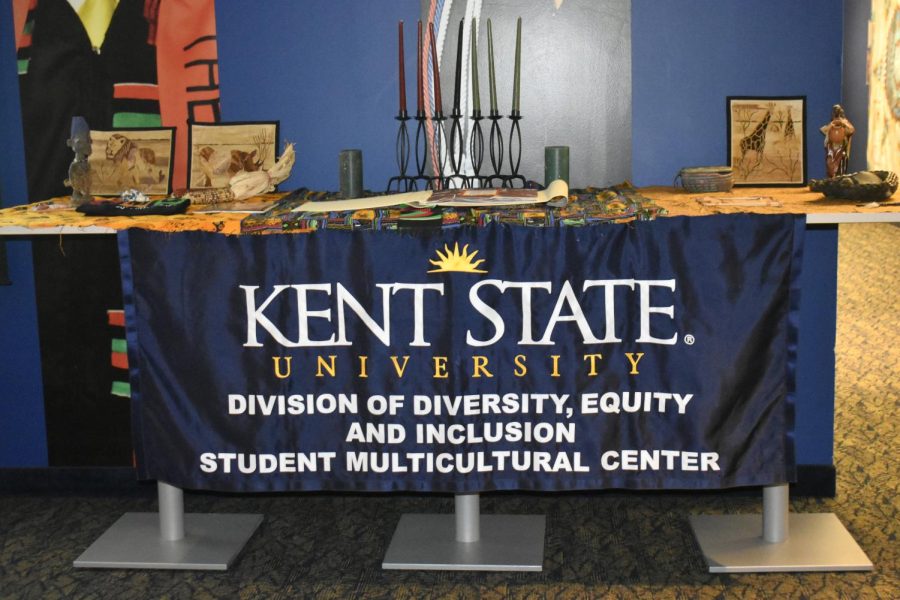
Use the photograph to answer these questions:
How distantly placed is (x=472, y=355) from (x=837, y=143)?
105 cm

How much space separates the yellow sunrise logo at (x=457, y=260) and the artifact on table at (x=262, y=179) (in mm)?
590

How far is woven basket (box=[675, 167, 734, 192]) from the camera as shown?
269 centimetres

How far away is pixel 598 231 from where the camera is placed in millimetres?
2369

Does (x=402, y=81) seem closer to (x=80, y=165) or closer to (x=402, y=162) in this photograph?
(x=402, y=162)

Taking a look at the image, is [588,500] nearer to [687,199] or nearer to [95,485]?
[687,199]

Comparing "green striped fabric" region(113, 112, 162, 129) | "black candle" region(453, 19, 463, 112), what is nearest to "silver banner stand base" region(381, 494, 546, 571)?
"black candle" region(453, 19, 463, 112)

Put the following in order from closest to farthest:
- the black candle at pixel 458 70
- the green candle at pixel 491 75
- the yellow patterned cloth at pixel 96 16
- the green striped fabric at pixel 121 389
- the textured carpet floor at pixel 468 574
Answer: the textured carpet floor at pixel 468 574
the green candle at pixel 491 75
the black candle at pixel 458 70
the yellow patterned cloth at pixel 96 16
the green striped fabric at pixel 121 389

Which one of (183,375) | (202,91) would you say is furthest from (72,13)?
(183,375)

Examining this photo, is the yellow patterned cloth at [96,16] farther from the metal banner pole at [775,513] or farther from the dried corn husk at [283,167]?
the metal banner pole at [775,513]

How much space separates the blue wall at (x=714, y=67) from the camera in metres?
2.84

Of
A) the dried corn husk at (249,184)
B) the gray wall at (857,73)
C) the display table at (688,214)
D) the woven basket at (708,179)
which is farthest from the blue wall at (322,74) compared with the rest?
the gray wall at (857,73)

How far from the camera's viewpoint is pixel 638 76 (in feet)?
9.43

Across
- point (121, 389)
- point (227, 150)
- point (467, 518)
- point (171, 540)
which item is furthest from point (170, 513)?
point (227, 150)

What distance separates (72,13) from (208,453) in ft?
4.15
